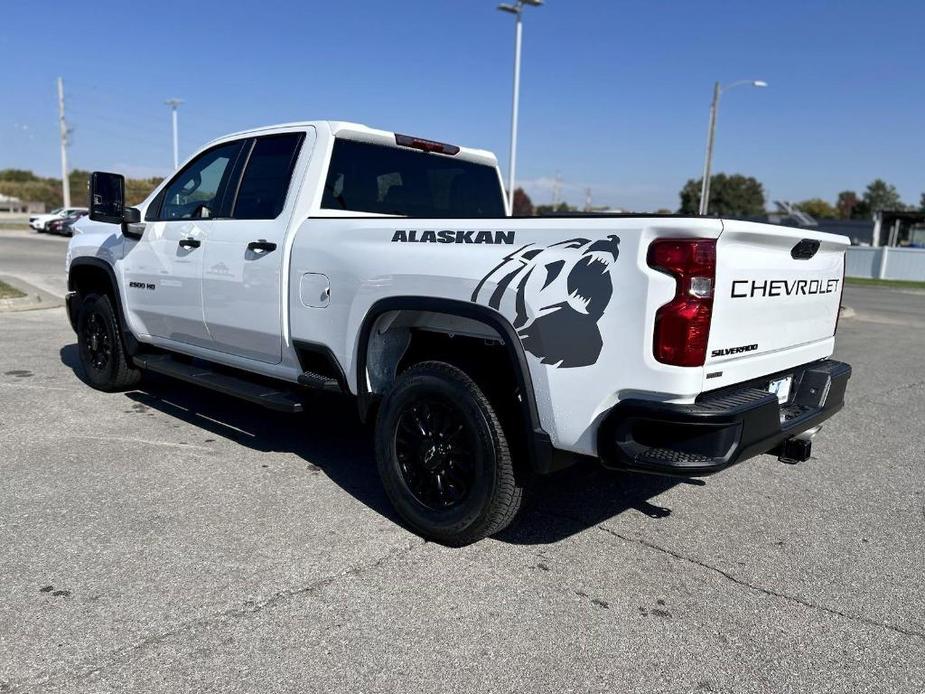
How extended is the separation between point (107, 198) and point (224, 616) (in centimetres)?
348

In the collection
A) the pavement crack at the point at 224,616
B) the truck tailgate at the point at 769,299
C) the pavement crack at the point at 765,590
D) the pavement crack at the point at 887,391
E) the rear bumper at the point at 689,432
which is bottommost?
the pavement crack at the point at 224,616

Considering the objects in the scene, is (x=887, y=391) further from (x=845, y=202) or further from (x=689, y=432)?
(x=845, y=202)

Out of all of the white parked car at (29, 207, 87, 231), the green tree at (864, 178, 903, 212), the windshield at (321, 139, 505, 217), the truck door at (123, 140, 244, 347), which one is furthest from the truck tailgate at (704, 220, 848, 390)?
the green tree at (864, 178, 903, 212)

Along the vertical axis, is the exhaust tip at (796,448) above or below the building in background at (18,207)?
below

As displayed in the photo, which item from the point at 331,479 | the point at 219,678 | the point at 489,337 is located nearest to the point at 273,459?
the point at 331,479

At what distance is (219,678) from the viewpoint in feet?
8.23

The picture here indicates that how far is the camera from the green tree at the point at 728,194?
70.7m

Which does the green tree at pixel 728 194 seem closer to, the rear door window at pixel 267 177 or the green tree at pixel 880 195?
the green tree at pixel 880 195

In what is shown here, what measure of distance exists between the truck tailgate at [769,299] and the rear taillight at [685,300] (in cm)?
5

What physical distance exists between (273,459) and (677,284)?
2.93 meters

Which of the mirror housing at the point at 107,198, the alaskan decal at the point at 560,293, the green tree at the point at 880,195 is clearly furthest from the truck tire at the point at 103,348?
the green tree at the point at 880,195

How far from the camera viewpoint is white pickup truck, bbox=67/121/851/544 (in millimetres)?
2867

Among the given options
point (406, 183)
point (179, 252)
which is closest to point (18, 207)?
point (179, 252)

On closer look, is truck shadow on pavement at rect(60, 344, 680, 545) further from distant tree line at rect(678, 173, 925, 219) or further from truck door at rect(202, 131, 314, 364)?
distant tree line at rect(678, 173, 925, 219)
